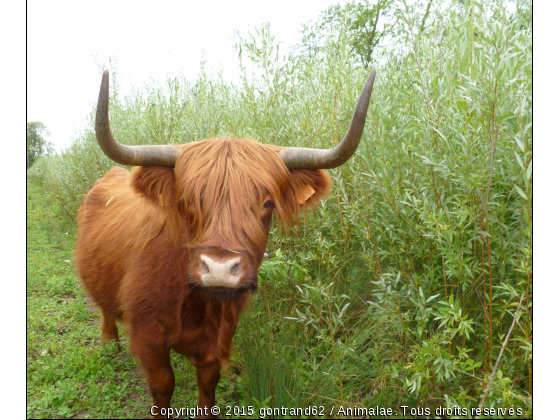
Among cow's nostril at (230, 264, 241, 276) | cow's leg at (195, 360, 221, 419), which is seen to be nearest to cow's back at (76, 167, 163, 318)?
cow's leg at (195, 360, 221, 419)

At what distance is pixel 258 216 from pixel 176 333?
1155mm

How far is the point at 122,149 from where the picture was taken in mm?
2213

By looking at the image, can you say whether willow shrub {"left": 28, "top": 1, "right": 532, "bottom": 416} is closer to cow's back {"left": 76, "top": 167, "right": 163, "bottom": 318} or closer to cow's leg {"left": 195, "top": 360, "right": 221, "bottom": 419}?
cow's leg {"left": 195, "top": 360, "right": 221, "bottom": 419}

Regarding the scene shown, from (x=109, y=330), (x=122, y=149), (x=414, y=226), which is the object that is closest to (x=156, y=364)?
(x=122, y=149)

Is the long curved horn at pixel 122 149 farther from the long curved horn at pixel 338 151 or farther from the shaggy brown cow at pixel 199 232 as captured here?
the long curved horn at pixel 338 151

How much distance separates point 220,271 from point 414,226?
1.48 metres

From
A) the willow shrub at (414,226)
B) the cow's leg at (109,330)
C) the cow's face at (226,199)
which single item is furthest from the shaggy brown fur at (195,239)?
the cow's leg at (109,330)

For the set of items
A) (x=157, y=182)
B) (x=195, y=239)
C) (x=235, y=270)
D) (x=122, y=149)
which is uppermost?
(x=122, y=149)

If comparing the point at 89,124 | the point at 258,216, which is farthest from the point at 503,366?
the point at 89,124

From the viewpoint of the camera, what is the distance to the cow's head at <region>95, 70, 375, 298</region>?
194 cm

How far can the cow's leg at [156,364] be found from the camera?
2627 millimetres

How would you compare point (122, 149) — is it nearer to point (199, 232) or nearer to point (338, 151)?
point (199, 232)

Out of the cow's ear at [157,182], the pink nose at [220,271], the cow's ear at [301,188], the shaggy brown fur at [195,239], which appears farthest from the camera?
the cow's ear at [301,188]

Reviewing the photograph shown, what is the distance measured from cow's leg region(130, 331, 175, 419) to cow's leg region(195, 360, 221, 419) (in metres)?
0.23
